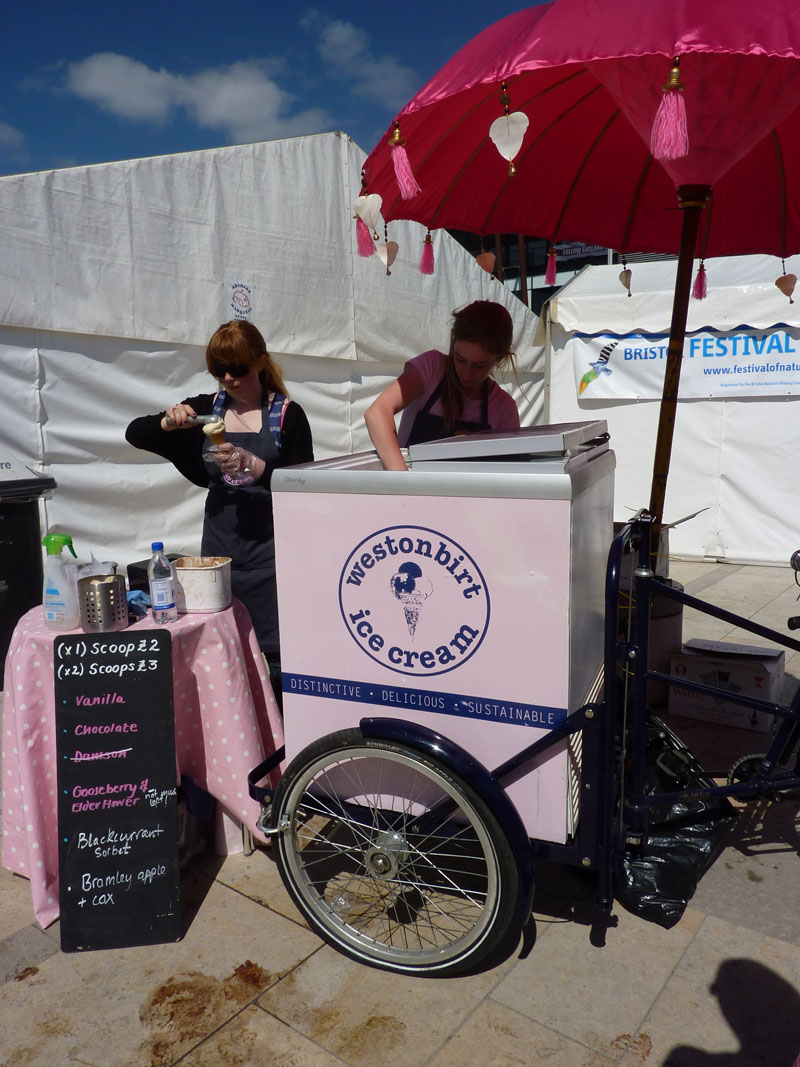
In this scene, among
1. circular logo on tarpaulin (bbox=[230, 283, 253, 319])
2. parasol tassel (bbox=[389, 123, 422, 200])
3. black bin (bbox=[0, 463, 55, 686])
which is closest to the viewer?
parasol tassel (bbox=[389, 123, 422, 200])

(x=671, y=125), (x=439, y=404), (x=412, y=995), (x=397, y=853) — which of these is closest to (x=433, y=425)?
(x=439, y=404)

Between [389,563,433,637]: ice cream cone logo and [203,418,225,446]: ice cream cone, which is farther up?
[203,418,225,446]: ice cream cone

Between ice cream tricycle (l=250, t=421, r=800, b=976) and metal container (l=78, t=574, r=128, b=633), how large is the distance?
60cm

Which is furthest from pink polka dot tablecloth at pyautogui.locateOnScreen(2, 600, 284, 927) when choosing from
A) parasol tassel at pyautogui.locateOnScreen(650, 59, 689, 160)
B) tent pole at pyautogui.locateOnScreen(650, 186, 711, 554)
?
parasol tassel at pyautogui.locateOnScreen(650, 59, 689, 160)

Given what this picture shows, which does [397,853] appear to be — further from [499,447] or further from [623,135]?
[623,135]

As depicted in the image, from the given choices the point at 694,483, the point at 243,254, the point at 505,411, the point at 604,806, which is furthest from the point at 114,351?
the point at 694,483

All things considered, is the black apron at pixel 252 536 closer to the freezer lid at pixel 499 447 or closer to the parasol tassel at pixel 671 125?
the freezer lid at pixel 499 447

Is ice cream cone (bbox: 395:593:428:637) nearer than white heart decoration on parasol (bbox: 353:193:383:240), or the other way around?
ice cream cone (bbox: 395:593:428:637)

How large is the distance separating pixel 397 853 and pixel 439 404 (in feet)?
5.15

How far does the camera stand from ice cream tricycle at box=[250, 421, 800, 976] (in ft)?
5.92

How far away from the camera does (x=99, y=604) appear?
2.29 metres

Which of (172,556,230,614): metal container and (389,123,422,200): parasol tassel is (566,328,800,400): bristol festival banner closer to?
(389,123,422,200): parasol tassel

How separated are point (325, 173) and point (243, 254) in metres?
1.07

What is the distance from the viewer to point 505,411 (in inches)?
114
